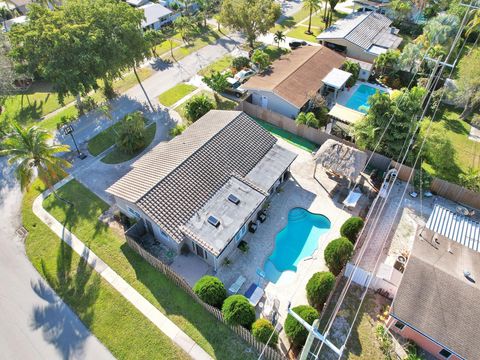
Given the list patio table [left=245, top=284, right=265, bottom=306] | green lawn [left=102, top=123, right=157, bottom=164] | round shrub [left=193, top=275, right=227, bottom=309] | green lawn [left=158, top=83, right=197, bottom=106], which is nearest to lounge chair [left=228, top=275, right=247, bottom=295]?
patio table [left=245, top=284, right=265, bottom=306]

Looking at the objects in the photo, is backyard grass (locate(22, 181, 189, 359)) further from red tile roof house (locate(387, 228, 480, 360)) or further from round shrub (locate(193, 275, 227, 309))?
red tile roof house (locate(387, 228, 480, 360))

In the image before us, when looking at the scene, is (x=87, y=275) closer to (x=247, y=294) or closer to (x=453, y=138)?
(x=247, y=294)

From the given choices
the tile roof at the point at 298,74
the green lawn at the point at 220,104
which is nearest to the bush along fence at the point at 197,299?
the green lawn at the point at 220,104

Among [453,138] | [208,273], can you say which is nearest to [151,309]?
[208,273]

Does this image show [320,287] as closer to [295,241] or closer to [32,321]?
[295,241]

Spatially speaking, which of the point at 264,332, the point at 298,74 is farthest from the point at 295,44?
the point at 264,332

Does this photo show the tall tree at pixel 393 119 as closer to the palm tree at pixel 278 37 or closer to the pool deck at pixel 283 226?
the pool deck at pixel 283 226
